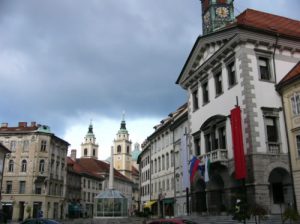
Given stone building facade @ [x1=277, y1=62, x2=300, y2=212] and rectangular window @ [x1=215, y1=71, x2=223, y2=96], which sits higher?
rectangular window @ [x1=215, y1=71, x2=223, y2=96]

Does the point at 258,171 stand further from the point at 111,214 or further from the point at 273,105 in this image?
the point at 111,214

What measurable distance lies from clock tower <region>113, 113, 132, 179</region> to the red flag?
135 m

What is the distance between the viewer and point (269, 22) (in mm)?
33719

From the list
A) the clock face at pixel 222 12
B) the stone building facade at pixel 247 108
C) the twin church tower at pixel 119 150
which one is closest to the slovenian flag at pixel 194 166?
the stone building facade at pixel 247 108

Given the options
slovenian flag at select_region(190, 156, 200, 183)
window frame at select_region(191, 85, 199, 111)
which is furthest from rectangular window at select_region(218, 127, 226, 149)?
window frame at select_region(191, 85, 199, 111)

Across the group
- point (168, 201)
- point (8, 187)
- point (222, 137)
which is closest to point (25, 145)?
point (8, 187)

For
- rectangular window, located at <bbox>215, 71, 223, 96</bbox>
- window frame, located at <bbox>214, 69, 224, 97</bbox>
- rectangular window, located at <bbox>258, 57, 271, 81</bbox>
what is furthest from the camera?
rectangular window, located at <bbox>215, 71, 223, 96</bbox>

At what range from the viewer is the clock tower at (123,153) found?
16100cm

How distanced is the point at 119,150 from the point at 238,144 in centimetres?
13974

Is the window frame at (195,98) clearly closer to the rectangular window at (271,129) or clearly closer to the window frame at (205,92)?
the window frame at (205,92)

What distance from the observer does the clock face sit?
115ft

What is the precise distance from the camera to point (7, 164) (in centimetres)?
7094

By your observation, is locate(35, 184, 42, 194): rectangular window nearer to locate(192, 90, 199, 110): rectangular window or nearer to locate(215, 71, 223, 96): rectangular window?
locate(192, 90, 199, 110): rectangular window

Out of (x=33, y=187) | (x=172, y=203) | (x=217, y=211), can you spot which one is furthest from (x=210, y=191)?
(x=33, y=187)
